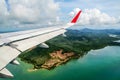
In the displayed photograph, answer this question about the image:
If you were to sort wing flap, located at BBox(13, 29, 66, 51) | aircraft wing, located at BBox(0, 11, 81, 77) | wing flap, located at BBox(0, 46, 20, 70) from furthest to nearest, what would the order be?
wing flap, located at BBox(13, 29, 66, 51) < aircraft wing, located at BBox(0, 11, 81, 77) < wing flap, located at BBox(0, 46, 20, 70)

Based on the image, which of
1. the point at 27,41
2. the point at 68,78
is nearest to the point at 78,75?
the point at 68,78

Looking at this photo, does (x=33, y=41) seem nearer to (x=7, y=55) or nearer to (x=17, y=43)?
(x=17, y=43)

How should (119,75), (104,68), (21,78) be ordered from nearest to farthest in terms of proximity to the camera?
1. (21,78)
2. (119,75)
3. (104,68)

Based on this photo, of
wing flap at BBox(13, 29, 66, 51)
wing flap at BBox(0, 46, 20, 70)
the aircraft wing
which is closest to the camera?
wing flap at BBox(0, 46, 20, 70)

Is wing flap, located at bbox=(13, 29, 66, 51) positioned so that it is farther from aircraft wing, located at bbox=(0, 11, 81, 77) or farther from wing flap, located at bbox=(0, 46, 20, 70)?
wing flap, located at bbox=(0, 46, 20, 70)

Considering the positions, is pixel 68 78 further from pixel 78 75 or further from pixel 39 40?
pixel 39 40

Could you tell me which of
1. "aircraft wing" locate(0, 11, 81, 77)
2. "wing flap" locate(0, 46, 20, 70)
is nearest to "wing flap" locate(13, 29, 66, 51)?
"aircraft wing" locate(0, 11, 81, 77)

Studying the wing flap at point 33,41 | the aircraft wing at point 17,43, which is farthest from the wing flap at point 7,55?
the wing flap at point 33,41

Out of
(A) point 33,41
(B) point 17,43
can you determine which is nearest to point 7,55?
(B) point 17,43
